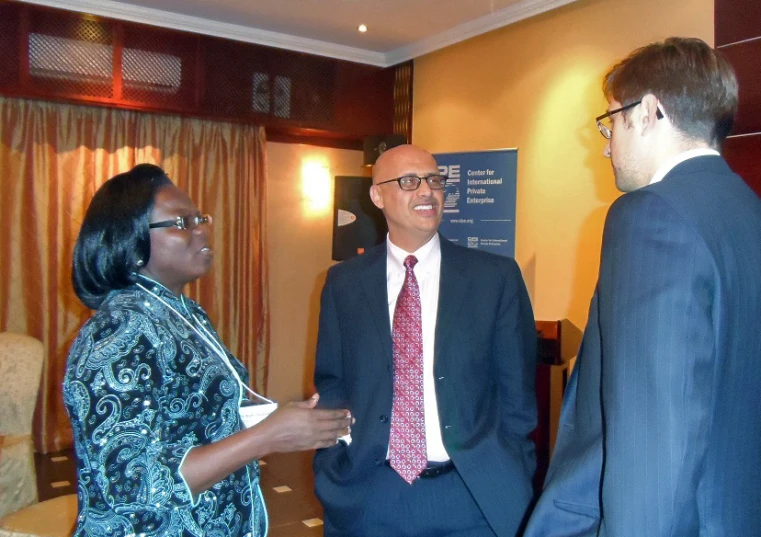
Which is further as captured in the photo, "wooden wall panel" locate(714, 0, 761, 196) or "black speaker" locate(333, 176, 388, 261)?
"black speaker" locate(333, 176, 388, 261)

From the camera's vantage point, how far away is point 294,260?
21.2ft

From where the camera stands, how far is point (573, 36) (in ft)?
15.8

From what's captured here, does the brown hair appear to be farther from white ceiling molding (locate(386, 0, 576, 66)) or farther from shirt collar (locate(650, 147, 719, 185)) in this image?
white ceiling molding (locate(386, 0, 576, 66))

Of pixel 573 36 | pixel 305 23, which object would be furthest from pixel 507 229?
pixel 305 23

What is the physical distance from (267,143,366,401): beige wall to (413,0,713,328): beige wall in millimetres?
1684

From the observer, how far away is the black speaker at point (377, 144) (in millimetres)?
5266

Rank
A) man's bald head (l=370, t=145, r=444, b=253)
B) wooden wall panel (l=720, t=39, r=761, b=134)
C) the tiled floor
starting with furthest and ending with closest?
1. the tiled floor
2. wooden wall panel (l=720, t=39, r=761, b=134)
3. man's bald head (l=370, t=145, r=444, b=253)

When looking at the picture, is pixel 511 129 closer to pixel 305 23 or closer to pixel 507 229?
pixel 507 229

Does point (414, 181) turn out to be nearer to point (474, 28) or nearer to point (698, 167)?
point (698, 167)

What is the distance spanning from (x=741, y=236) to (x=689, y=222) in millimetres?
123

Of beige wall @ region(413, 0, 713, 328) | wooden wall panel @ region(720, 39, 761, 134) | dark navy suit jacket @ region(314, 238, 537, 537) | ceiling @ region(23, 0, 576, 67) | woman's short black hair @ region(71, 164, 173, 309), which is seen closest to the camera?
woman's short black hair @ region(71, 164, 173, 309)

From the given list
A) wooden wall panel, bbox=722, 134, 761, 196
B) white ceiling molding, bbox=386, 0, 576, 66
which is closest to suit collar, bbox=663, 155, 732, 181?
wooden wall panel, bbox=722, 134, 761, 196

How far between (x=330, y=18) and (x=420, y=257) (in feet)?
12.3

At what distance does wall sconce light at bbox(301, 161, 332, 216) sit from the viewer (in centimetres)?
651
